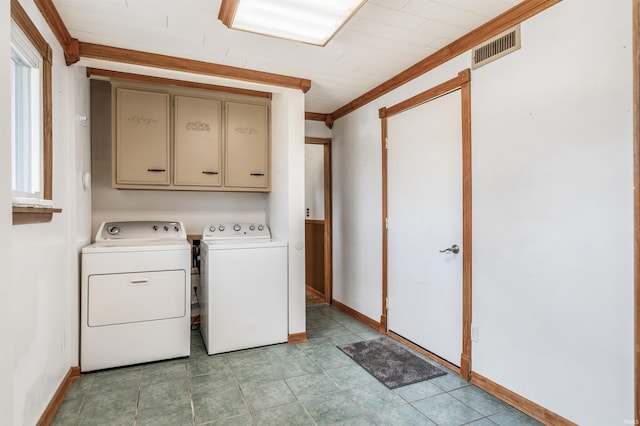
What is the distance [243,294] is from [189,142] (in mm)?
1497

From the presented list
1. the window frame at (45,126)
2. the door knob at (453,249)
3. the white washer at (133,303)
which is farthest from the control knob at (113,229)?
the door knob at (453,249)

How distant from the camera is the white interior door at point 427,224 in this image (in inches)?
104

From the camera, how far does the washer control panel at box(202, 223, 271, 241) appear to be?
11.3 feet

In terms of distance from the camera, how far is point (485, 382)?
234 centimetres

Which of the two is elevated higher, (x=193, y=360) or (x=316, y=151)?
(x=316, y=151)

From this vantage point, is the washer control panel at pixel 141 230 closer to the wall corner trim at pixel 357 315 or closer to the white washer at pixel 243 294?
the white washer at pixel 243 294

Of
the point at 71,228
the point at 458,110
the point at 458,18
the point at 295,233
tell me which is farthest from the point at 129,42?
the point at 458,110

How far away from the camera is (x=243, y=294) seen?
308cm

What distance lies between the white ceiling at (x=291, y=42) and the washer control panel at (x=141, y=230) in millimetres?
1533

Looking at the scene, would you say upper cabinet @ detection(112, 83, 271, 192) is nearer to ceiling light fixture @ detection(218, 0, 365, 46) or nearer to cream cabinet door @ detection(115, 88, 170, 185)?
cream cabinet door @ detection(115, 88, 170, 185)

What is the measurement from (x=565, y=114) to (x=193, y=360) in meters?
3.08

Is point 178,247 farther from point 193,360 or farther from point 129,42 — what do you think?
point 129,42

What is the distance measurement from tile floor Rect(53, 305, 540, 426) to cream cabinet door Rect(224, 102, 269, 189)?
5.40 feet

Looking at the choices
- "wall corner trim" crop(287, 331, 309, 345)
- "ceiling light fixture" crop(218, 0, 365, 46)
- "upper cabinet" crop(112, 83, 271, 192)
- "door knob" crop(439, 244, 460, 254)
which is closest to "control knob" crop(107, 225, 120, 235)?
"upper cabinet" crop(112, 83, 271, 192)
